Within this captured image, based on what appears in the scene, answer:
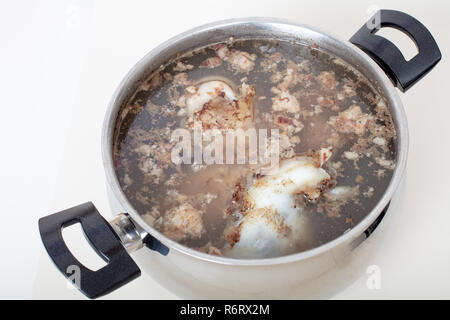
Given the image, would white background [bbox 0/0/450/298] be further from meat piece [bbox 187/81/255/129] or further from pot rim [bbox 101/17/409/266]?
meat piece [bbox 187/81/255/129]

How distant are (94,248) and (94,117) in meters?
0.62

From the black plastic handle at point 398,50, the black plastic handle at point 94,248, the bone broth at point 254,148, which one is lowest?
the black plastic handle at point 94,248

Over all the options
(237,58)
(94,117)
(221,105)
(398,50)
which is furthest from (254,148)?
(94,117)

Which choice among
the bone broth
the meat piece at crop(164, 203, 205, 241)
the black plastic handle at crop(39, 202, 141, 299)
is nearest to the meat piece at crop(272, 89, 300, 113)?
the bone broth

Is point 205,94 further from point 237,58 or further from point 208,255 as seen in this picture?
point 208,255

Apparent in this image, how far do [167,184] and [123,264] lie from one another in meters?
0.20

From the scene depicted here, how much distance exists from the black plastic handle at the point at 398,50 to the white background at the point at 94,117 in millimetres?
187

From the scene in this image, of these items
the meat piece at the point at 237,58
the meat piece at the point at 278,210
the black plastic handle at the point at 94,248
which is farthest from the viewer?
the meat piece at the point at 237,58

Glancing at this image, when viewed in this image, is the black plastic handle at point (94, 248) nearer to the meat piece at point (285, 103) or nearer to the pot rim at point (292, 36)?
the pot rim at point (292, 36)

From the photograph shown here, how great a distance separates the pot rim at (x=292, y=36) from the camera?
82 centimetres

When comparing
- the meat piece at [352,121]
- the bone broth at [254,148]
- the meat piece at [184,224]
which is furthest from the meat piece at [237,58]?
the meat piece at [184,224]

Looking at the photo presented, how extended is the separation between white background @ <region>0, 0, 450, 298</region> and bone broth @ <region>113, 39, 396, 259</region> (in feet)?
0.51

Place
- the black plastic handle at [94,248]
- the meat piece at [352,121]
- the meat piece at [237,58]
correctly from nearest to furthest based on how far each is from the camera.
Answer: the black plastic handle at [94,248] < the meat piece at [352,121] < the meat piece at [237,58]

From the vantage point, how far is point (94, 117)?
140 centimetres
